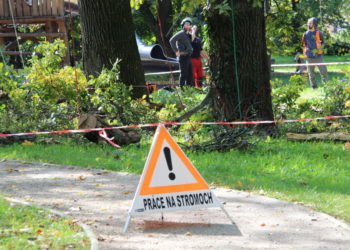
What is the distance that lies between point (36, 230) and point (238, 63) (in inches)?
248

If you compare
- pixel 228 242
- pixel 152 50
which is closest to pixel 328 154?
pixel 228 242

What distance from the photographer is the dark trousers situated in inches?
805

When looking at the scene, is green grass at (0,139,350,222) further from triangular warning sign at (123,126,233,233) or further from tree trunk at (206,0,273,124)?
triangular warning sign at (123,126,233,233)

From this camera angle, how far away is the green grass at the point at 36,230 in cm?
639

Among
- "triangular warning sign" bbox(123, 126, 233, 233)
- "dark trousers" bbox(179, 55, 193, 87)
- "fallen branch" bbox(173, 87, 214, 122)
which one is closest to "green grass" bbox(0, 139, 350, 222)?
"fallen branch" bbox(173, 87, 214, 122)

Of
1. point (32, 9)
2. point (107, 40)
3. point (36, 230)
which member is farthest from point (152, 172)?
point (32, 9)

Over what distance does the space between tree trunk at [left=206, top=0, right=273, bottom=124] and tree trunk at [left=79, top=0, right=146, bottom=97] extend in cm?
240

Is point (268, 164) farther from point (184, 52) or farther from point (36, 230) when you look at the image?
point (184, 52)

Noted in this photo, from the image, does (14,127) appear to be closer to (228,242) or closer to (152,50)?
(228,242)

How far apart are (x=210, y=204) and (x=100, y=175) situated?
253cm

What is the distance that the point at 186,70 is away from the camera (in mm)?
20500

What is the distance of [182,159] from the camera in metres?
7.27

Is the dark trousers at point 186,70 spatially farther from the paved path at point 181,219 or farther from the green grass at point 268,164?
the paved path at point 181,219

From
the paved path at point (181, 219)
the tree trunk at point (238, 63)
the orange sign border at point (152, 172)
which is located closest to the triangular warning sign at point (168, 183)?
the orange sign border at point (152, 172)
